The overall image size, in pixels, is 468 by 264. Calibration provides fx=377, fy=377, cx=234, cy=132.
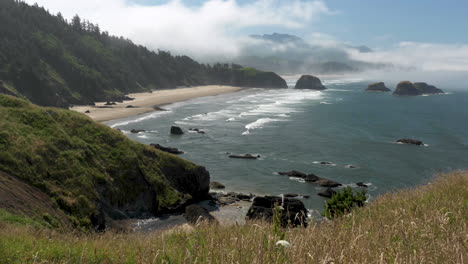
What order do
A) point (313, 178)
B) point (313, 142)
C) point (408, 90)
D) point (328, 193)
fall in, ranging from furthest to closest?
point (408, 90) → point (313, 142) → point (313, 178) → point (328, 193)

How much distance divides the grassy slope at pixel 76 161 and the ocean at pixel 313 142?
41.2ft

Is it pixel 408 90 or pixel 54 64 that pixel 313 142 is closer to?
pixel 54 64

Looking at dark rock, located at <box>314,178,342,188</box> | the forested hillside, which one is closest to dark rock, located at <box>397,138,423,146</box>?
dark rock, located at <box>314,178,342,188</box>

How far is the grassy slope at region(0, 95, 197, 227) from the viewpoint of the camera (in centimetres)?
2848

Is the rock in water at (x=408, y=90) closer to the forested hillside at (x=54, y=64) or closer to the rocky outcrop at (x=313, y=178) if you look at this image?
the forested hillside at (x=54, y=64)

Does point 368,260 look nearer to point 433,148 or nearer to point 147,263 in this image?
point 147,263

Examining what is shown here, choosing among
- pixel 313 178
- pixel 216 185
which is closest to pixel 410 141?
pixel 313 178

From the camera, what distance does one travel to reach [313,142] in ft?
248

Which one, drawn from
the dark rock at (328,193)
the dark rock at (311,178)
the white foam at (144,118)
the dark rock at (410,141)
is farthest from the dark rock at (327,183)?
the white foam at (144,118)

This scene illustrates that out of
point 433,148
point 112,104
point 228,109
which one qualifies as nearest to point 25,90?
point 112,104

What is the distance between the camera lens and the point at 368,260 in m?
5.51

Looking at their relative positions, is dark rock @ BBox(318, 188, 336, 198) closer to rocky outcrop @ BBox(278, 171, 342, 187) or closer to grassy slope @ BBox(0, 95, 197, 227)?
rocky outcrop @ BBox(278, 171, 342, 187)

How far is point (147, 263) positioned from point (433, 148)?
75730mm

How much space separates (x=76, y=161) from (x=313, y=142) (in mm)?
51997
